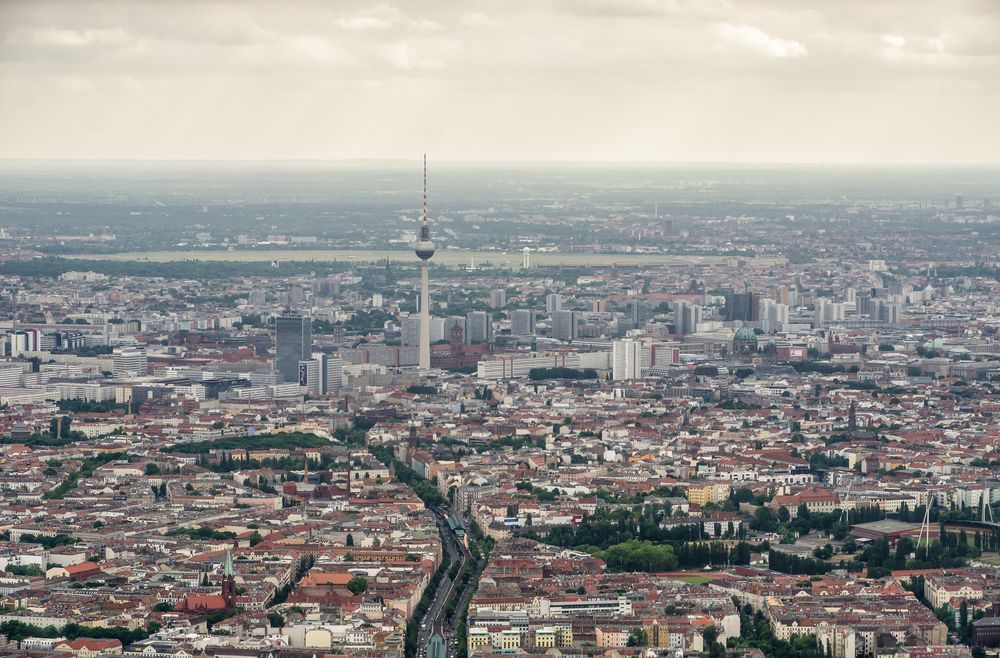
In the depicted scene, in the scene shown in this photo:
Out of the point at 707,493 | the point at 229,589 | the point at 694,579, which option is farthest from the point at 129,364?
the point at 229,589

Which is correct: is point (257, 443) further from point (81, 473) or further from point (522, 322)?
point (522, 322)

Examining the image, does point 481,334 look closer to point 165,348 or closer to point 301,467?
point 165,348

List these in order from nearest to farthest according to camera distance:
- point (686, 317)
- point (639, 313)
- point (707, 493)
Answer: point (707, 493), point (686, 317), point (639, 313)

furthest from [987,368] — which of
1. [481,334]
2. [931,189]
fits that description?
[931,189]

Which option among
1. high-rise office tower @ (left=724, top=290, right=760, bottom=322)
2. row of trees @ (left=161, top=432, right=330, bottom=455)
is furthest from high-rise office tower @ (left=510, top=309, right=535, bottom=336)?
row of trees @ (left=161, top=432, right=330, bottom=455)

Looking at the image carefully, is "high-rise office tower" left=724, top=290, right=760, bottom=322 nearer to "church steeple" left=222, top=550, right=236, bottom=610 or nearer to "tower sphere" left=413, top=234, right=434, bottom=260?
"tower sphere" left=413, top=234, right=434, bottom=260

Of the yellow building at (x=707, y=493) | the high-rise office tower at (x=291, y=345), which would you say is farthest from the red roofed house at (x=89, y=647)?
the high-rise office tower at (x=291, y=345)
